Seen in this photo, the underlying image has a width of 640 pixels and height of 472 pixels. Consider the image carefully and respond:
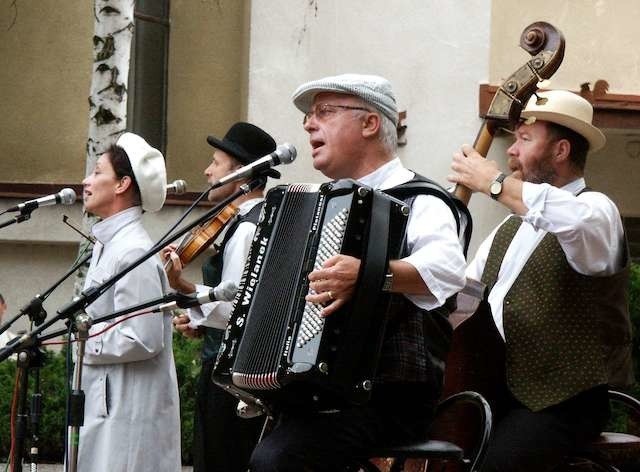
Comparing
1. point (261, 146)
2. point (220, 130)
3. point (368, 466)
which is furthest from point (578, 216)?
point (220, 130)

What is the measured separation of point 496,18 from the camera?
10.8 m

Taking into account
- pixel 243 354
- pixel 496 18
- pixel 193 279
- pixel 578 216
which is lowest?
pixel 193 279

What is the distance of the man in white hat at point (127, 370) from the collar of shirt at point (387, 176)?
47.3 inches

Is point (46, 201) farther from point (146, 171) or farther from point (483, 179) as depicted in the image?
point (483, 179)

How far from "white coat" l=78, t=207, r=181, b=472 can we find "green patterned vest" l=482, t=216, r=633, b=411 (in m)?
1.45

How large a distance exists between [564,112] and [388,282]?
4.67ft

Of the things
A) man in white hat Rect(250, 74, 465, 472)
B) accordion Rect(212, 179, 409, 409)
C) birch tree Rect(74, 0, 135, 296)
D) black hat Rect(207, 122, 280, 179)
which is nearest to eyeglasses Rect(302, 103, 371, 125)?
man in white hat Rect(250, 74, 465, 472)

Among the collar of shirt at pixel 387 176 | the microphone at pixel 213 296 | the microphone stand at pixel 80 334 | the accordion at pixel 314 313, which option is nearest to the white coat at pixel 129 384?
the microphone stand at pixel 80 334

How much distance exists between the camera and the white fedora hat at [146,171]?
6086 mm

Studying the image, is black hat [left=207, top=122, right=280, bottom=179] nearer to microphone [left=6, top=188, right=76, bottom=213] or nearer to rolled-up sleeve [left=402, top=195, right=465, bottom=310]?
microphone [left=6, top=188, right=76, bottom=213]

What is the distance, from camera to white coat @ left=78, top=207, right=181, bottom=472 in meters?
5.70

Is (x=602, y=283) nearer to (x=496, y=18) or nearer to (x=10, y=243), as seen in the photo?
(x=496, y=18)

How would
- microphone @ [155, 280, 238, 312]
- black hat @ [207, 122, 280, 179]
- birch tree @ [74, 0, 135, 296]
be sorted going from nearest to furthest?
microphone @ [155, 280, 238, 312] → black hat @ [207, 122, 280, 179] → birch tree @ [74, 0, 135, 296]

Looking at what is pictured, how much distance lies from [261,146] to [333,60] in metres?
3.72
